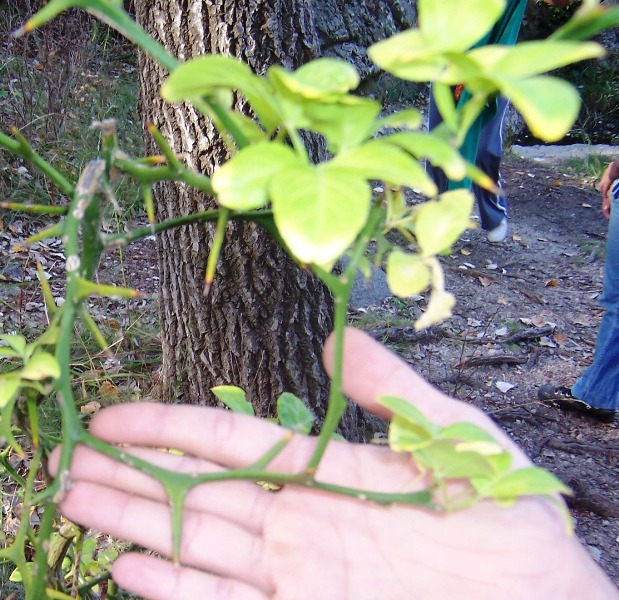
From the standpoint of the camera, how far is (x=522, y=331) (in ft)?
7.60

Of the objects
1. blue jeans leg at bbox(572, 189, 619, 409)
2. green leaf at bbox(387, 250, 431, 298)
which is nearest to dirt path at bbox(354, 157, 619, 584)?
blue jeans leg at bbox(572, 189, 619, 409)

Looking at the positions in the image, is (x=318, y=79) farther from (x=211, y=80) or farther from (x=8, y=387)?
(x=8, y=387)

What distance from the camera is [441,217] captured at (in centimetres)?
39

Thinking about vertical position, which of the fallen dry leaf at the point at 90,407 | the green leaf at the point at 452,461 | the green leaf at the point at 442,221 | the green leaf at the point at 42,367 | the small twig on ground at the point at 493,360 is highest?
the green leaf at the point at 442,221

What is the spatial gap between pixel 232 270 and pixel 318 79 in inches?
34.5

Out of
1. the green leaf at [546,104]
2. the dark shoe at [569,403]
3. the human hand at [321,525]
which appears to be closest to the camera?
the green leaf at [546,104]

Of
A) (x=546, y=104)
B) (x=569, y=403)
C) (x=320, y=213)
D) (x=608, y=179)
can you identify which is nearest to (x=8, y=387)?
(x=320, y=213)

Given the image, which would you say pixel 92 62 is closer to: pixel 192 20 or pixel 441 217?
pixel 192 20

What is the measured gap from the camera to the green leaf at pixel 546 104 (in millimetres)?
260

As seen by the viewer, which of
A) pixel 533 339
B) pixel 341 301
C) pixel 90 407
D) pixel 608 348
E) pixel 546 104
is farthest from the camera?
pixel 533 339

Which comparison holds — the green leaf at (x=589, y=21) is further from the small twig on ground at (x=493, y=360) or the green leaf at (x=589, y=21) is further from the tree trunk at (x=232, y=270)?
the small twig on ground at (x=493, y=360)

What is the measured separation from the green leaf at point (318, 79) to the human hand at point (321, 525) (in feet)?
1.02

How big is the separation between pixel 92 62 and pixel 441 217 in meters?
3.96

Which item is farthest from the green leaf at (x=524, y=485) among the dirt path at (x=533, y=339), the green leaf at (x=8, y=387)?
the dirt path at (x=533, y=339)
